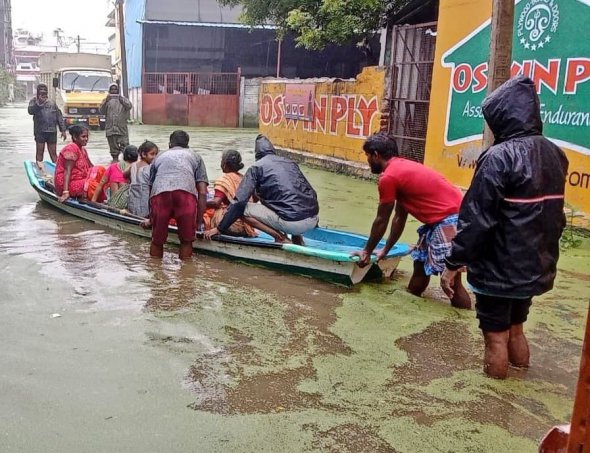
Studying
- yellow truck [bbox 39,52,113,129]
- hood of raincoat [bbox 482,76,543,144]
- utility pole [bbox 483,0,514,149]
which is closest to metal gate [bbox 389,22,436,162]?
utility pole [bbox 483,0,514,149]

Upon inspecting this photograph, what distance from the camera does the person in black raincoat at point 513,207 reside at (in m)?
3.42

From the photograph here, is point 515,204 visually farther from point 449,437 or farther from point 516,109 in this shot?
point 449,437

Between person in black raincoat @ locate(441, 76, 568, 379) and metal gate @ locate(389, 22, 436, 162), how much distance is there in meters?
7.57

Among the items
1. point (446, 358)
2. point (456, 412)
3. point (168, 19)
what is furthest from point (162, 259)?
point (168, 19)

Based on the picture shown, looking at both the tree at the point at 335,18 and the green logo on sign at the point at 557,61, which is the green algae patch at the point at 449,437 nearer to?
the green logo on sign at the point at 557,61

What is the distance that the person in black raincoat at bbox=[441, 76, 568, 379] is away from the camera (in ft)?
11.2

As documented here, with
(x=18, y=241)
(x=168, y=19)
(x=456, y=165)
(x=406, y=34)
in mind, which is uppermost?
(x=168, y=19)

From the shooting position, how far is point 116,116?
11914mm

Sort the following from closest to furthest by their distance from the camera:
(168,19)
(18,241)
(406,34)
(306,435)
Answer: (306,435) < (18,241) < (406,34) < (168,19)

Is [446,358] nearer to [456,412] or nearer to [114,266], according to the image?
[456,412]

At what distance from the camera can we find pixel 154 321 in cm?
459

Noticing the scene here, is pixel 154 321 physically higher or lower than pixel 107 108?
lower

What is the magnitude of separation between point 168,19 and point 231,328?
85.3 feet

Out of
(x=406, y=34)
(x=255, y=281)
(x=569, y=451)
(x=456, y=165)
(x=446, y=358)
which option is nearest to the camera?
(x=569, y=451)
